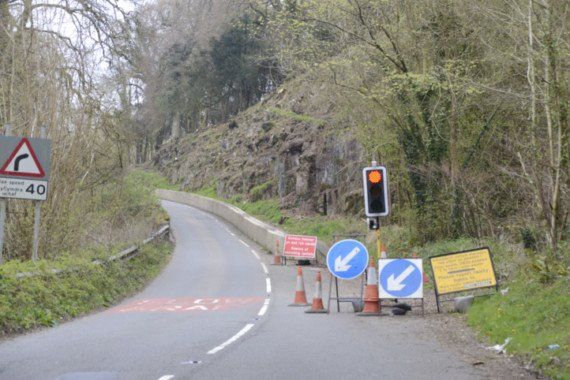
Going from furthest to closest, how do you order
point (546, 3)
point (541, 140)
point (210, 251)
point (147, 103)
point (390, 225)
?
point (147, 103)
point (210, 251)
point (390, 225)
point (541, 140)
point (546, 3)

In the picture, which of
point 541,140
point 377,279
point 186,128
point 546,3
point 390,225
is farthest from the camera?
point 186,128

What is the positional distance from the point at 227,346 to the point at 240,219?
36923 mm

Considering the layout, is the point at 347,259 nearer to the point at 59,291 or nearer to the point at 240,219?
the point at 59,291

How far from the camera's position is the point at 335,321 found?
44.4ft

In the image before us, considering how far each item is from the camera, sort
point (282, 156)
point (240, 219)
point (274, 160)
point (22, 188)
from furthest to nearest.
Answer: point (274, 160) → point (282, 156) → point (240, 219) → point (22, 188)

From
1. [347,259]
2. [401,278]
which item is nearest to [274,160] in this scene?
[347,259]

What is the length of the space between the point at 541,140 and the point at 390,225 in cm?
1416

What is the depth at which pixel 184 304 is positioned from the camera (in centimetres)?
1781

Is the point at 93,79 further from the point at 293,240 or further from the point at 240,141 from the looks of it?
the point at 240,141

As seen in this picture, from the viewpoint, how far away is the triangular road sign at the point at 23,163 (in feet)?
42.0

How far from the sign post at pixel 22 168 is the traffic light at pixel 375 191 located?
6229mm

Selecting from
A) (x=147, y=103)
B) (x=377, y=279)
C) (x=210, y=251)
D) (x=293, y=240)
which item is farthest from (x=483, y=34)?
(x=147, y=103)

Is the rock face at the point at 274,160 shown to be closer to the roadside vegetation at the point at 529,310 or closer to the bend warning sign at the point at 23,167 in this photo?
the roadside vegetation at the point at 529,310

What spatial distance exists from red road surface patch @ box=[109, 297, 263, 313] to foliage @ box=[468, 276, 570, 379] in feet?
20.7
